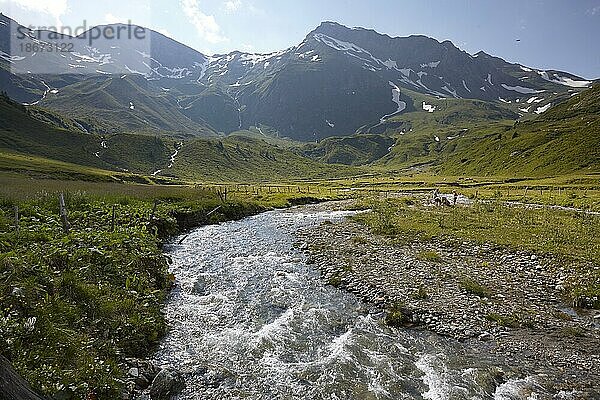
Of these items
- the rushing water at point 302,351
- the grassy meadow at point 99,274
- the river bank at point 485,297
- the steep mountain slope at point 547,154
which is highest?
the steep mountain slope at point 547,154

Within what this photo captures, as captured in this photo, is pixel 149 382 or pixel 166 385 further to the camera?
pixel 149 382

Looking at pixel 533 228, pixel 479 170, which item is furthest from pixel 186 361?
pixel 479 170

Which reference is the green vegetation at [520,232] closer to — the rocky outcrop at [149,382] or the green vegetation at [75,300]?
the rocky outcrop at [149,382]

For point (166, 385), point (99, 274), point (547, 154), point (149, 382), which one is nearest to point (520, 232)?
point (166, 385)

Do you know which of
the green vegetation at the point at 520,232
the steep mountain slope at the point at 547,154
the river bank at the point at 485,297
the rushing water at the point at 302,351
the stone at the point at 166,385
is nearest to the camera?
the stone at the point at 166,385

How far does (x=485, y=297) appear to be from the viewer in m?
19.6

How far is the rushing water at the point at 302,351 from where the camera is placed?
12562 millimetres

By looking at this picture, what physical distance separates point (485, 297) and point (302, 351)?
1088 cm

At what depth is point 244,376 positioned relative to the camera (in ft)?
43.4

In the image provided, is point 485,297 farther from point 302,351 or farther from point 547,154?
point 547,154

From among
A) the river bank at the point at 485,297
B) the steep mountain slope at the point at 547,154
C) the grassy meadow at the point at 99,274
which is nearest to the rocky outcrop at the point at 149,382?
the grassy meadow at the point at 99,274

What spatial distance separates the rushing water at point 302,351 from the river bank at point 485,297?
3.86ft

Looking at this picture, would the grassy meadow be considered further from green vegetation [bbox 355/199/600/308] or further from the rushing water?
the rushing water

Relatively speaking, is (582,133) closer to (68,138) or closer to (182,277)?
(182,277)
